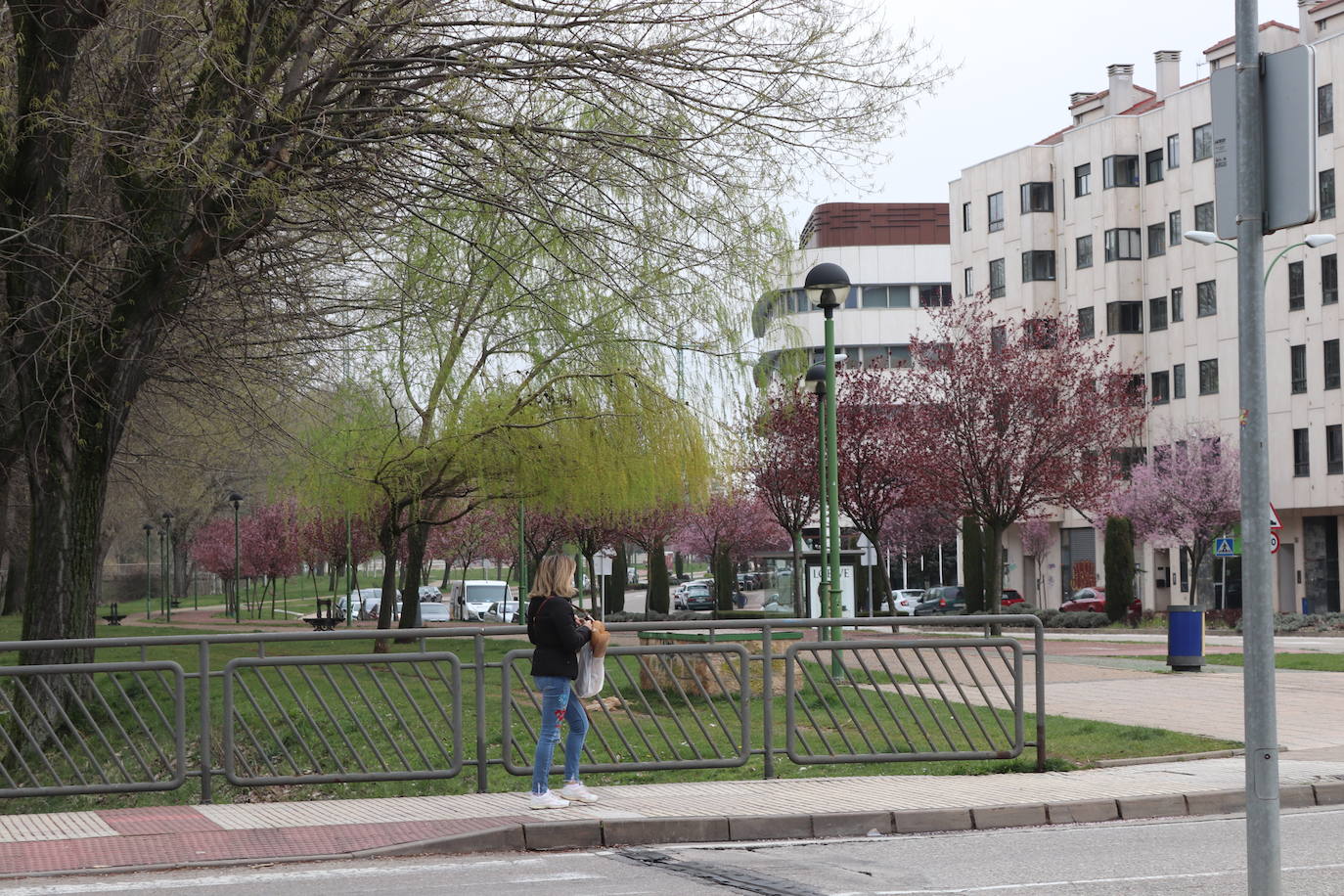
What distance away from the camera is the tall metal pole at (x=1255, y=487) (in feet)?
19.3

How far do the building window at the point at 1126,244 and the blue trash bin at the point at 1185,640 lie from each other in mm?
47181

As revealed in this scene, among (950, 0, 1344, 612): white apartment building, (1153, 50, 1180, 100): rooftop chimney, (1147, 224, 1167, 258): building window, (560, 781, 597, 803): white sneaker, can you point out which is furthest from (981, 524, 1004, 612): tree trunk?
(1153, 50, 1180, 100): rooftop chimney

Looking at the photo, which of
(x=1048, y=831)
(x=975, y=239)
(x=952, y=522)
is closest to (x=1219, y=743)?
(x=1048, y=831)

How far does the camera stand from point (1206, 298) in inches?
2542

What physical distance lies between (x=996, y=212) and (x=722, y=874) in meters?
72.0

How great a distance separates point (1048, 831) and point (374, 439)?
1833cm

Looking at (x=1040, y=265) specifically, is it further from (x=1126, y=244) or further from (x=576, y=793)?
(x=576, y=793)

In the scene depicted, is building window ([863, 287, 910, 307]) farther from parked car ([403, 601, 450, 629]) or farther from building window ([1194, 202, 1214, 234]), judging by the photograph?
parked car ([403, 601, 450, 629])

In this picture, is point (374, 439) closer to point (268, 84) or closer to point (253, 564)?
point (268, 84)

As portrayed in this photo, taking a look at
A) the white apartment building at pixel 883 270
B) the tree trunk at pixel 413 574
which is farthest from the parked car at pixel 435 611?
the white apartment building at pixel 883 270

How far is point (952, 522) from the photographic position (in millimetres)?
70500

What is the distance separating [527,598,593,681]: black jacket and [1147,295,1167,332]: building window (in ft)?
201

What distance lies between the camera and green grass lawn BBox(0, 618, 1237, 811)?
1140cm

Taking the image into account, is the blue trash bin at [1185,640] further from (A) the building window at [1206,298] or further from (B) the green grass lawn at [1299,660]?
(A) the building window at [1206,298]
